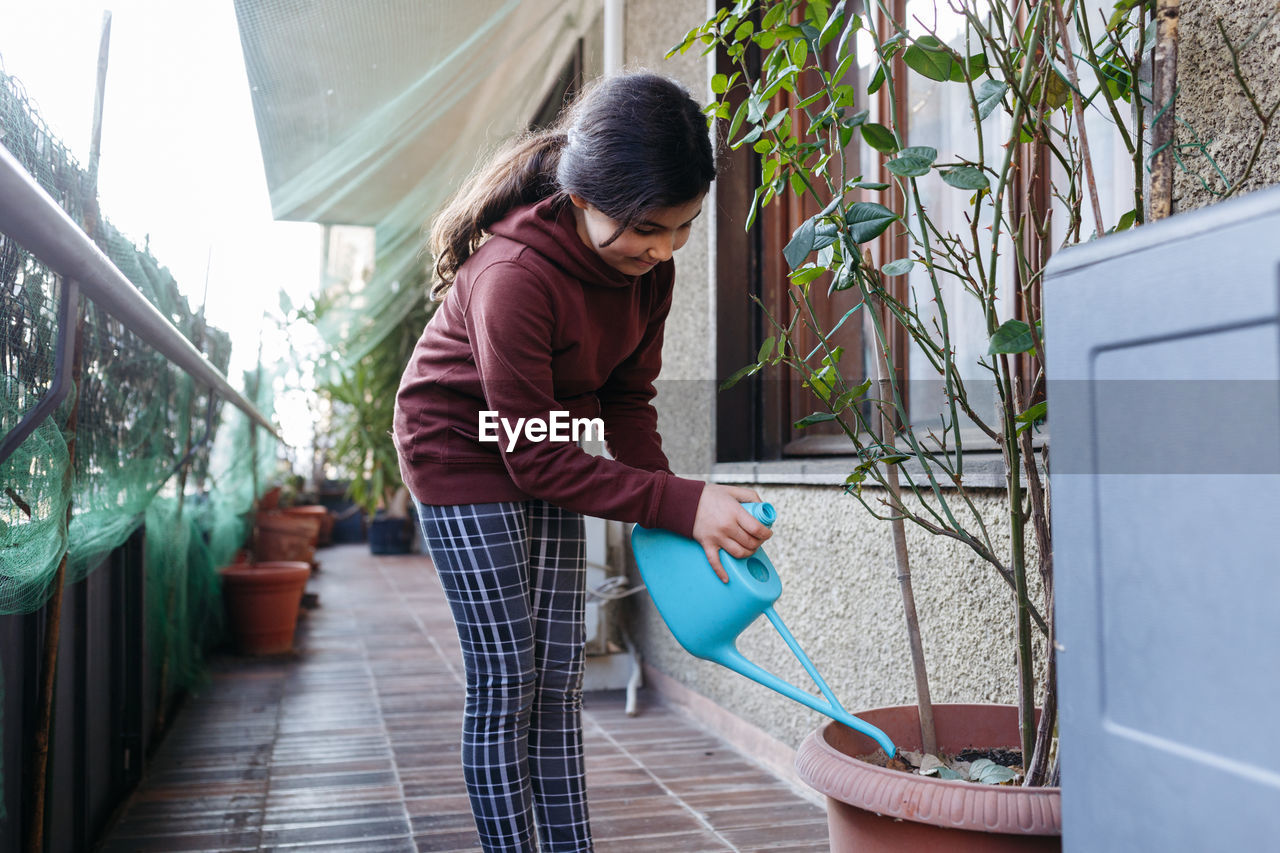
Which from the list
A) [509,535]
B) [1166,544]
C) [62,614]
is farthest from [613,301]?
[62,614]

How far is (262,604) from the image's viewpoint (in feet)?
11.5

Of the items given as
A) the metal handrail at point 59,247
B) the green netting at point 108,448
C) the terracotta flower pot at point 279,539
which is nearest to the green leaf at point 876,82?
the metal handrail at point 59,247

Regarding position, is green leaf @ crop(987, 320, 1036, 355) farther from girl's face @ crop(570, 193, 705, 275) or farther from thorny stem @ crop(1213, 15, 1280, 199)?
girl's face @ crop(570, 193, 705, 275)

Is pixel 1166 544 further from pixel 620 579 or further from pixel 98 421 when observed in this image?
pixel 620 579

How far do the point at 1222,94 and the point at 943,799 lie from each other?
2.35 feet

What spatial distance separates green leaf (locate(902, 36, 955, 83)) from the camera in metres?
0.96

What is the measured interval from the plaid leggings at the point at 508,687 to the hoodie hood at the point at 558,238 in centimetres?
29

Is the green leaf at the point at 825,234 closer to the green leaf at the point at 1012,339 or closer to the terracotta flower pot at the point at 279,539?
the green leaf at the point at 1012,339

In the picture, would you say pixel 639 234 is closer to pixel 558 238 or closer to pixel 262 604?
pixel 558 238

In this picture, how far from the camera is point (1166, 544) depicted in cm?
56

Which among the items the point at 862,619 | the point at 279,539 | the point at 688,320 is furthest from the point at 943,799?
the point at 279,539

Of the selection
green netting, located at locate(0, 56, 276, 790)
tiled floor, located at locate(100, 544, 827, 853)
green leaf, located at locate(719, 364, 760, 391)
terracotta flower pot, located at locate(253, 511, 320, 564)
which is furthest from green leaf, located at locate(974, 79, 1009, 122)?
terracotta flower pot, located at locate(253, 511, 320, 564)

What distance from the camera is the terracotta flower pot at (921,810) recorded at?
81 cm

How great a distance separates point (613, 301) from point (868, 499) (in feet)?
2.43
